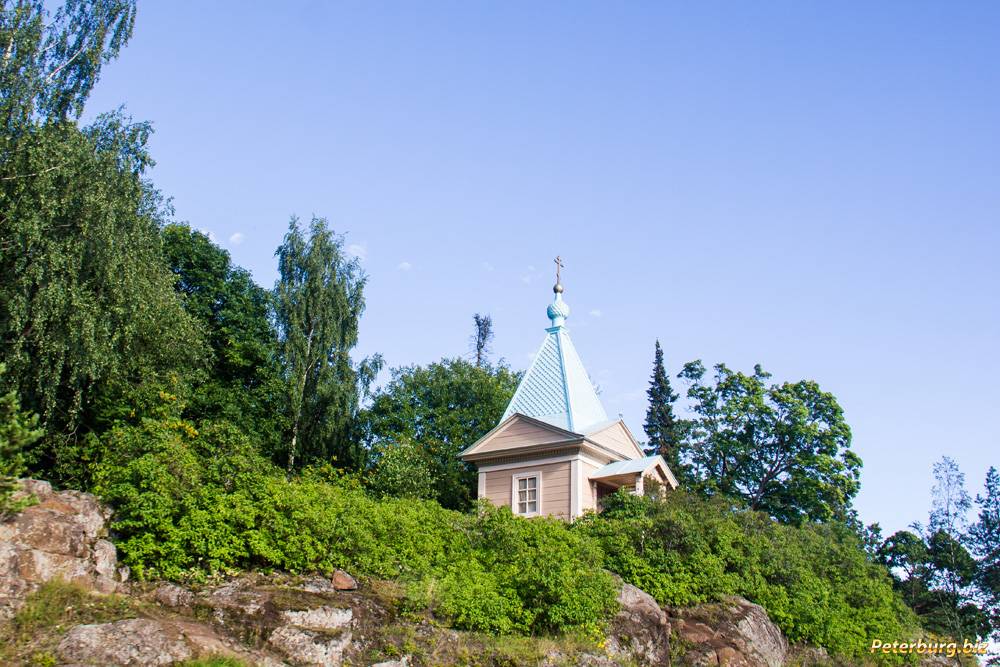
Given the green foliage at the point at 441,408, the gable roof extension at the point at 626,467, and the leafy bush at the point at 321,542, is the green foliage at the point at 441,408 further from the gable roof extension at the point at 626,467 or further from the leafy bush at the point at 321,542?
the leafy bush at the point at 321,542

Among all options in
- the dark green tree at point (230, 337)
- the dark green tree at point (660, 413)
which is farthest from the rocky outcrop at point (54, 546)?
the dark green tree at point (660, 413)

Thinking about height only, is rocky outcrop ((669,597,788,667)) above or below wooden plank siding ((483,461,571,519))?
below

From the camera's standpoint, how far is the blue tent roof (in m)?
28.3

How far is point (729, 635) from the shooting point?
19891 mm

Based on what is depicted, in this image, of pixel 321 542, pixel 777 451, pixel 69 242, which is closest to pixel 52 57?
pixel 69 242

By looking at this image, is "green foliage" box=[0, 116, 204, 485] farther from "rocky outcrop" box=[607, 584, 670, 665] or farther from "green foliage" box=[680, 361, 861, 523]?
"green foliage" box=[680, 361, 861, 523]

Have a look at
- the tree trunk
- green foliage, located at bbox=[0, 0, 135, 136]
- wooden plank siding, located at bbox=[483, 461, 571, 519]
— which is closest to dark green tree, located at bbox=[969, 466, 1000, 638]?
wooden plank siding, located at bbox=[483, 461, 571, 519]

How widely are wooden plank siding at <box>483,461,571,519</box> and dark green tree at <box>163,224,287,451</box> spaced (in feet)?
25.0

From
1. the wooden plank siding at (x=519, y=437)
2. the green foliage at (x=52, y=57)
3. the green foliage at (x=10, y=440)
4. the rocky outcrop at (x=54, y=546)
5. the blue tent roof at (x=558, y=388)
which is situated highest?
the green foliage at (x=52, y=57)

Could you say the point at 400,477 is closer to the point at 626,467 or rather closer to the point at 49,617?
the point at 626,467

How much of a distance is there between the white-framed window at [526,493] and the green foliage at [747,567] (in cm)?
288

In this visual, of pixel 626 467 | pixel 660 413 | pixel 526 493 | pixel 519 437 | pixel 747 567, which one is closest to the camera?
pixel 747 567

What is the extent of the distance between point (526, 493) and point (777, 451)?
14534 millimetres

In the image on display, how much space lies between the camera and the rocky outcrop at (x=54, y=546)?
547 inches
